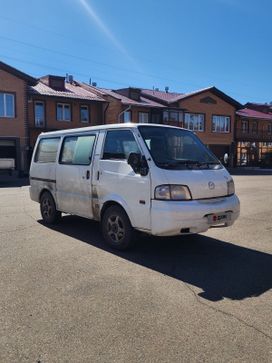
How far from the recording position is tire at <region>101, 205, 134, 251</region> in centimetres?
591

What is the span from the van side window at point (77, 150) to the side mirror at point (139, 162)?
1332 millimetres

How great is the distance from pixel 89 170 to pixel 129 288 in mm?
2762

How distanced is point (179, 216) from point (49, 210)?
3.74 meters

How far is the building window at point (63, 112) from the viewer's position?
104ft

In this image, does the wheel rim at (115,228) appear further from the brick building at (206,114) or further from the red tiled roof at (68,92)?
the brick building at (206,114)

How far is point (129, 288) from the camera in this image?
449 centimetres

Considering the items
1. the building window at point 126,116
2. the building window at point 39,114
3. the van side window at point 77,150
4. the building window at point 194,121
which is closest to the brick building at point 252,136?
the building window at point 194,121

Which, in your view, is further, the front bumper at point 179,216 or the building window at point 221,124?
the building window at point 221,124

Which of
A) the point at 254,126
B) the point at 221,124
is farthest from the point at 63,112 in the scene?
the point at 254,126

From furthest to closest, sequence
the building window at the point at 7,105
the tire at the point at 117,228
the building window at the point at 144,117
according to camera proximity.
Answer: the building window at the point at 144,117
the building window at the point at 7,105
the tire at the point at 117,228

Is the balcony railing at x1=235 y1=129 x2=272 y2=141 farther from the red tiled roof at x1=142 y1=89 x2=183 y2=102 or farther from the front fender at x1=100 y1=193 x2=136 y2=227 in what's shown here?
the front fender at x1=100 y1=193 x2=136 y2=227

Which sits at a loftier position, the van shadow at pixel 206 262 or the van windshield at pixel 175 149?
the van windshield at pixel 175 149

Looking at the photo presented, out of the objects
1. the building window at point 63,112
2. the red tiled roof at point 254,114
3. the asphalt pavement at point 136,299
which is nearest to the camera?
the asphalt pavement at point 136,299

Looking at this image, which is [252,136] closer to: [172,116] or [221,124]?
[221,124]
